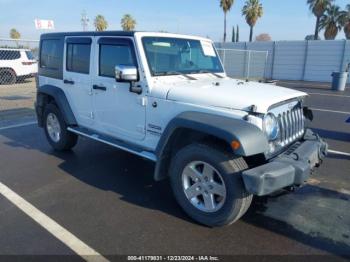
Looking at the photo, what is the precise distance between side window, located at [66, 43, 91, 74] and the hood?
176cm

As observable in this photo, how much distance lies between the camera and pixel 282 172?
9.63 feet

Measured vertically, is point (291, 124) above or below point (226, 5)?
below

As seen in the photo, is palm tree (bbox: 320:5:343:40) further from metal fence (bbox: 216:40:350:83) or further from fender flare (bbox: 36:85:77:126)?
fender flare (bbox: 36:85:77:126)

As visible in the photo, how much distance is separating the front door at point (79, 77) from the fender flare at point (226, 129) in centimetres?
201

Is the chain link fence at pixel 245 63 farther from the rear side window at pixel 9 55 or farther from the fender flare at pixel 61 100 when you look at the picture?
the fender flare at pixel 61 100

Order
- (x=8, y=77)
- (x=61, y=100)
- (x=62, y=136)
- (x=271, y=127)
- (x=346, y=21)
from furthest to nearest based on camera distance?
(x=346, y=21)
(x=8, y=77)
(x=62, y=136)
(x=61, y=100)
(x=271, y=127)

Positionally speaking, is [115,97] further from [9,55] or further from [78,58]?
[9,55]

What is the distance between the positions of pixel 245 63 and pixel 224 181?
72.0 ft

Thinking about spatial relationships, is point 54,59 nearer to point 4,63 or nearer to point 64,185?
point 64,185

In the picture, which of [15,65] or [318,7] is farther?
[318,7]

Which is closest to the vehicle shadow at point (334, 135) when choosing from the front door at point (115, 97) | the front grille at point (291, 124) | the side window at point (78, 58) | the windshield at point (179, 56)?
the front grille at point (291, 124)

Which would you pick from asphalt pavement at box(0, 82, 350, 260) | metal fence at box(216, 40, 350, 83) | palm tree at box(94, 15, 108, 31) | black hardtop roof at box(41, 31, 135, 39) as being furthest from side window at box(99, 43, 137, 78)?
palm tree at box(94, 15, 108, 31)

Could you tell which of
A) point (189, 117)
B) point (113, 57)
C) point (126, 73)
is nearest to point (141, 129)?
point (126, 73)

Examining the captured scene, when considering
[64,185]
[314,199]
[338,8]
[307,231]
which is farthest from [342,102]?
[338,8]
